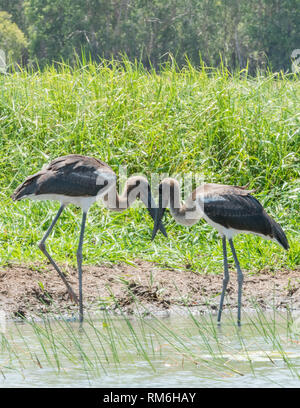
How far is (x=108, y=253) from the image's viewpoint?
7.12 metres

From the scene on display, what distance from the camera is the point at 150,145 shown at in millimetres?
8742

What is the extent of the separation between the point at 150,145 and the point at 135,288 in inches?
105

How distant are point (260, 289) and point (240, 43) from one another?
3276 centimetres

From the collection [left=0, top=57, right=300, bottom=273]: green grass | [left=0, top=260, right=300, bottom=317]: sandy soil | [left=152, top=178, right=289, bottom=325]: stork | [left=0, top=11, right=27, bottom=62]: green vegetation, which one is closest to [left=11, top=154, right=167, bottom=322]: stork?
[left=0, top=260, right=300, bottom=317]: sandy soil

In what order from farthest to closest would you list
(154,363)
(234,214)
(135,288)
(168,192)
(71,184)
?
(168,192) → (135,288) → (71,184) → (234,214) → (154,363)

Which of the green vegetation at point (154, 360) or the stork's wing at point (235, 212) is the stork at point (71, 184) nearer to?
the stork's wing at point (235, 212)

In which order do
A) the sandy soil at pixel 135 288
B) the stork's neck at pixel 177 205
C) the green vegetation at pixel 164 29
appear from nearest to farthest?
the sandy soil at pixel 135 288, the stork's neck at pixel 177 205, the green vegetation at pixel 164 29

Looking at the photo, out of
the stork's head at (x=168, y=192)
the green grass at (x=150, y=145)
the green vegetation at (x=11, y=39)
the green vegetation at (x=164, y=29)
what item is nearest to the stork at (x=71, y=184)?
the stork's head at (x=168, y=192)

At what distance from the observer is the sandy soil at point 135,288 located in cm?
625

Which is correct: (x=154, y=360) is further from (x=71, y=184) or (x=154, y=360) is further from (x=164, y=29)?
(x=164, y=29)

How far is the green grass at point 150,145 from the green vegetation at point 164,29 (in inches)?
888

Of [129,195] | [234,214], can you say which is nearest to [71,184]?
[129,195]
